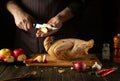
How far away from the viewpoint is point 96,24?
2.68 metres

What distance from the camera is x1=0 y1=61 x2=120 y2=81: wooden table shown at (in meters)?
1.36

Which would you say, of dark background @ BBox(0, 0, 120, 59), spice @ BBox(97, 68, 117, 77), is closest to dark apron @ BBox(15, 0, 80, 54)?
Result: dark background @ BBox(0, 0, 120, 59)

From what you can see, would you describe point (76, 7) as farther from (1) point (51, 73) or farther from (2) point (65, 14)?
(1) point (51, 73)

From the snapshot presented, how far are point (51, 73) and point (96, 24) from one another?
51.4 inches

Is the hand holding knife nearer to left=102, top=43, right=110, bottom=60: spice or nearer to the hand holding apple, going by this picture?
the hand holding apple

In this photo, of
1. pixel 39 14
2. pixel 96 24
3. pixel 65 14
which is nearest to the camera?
pixel 65 14

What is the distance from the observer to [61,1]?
221 cm

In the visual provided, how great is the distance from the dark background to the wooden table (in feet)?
3.12

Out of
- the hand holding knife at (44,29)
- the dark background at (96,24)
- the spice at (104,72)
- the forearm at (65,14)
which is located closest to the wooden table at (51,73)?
the spice at (104,72)

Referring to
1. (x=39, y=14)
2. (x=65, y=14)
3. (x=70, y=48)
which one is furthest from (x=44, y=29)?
(x=39, y=14)

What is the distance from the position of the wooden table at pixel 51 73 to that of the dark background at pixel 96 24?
3.12 ft

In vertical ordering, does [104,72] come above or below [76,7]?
below

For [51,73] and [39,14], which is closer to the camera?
[51,73]

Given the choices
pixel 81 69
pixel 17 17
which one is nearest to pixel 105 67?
pixel 81 69
